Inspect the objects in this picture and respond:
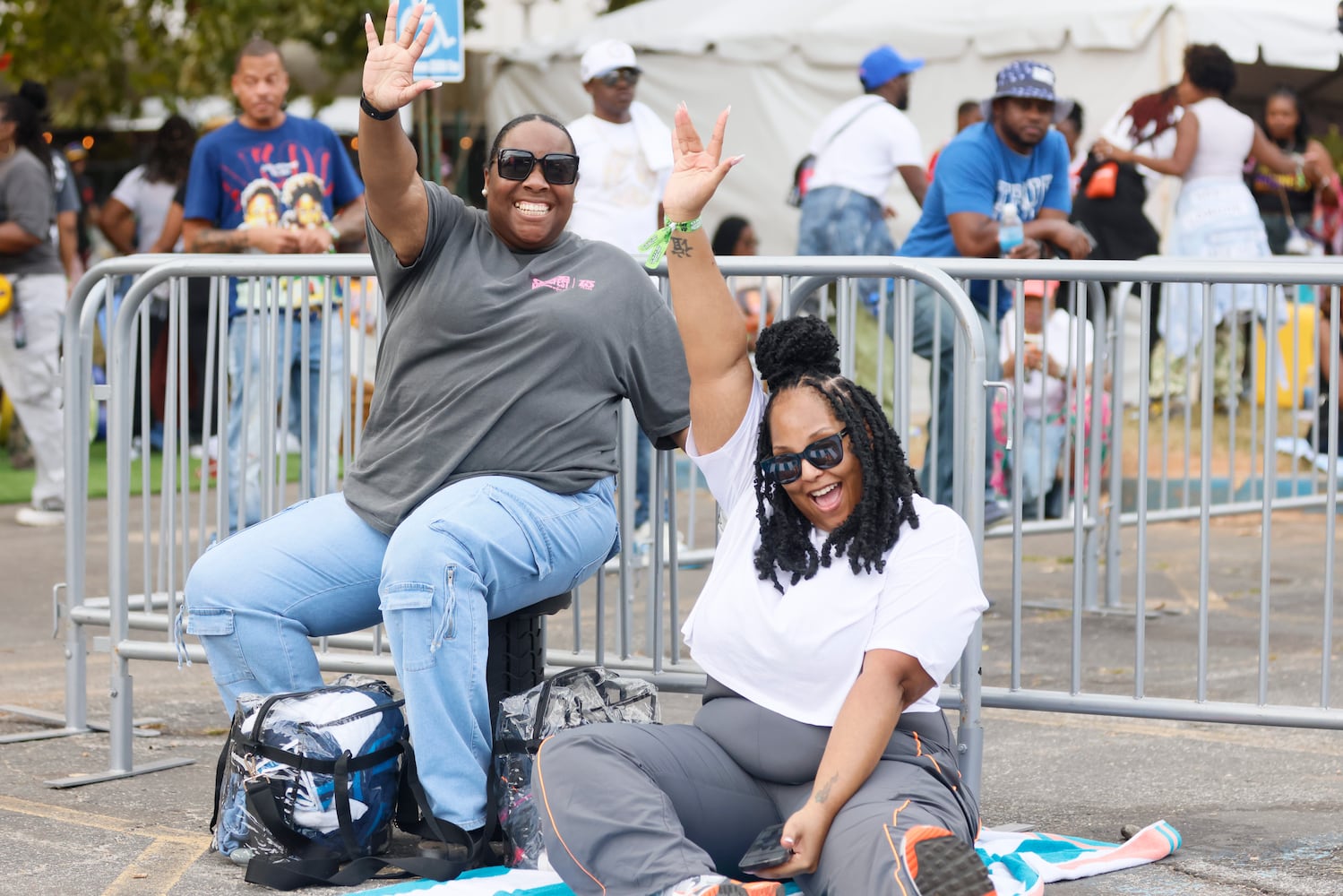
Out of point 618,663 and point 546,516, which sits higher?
point 546,516

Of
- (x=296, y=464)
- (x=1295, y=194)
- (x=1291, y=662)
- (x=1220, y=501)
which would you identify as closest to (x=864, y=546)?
(x=296, y=464)

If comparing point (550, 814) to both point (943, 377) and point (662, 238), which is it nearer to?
point (662, 238)

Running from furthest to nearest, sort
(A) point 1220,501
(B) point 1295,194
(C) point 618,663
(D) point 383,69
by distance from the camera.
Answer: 1. (B) point 1295,194
2. (A) point 1220,501
3. (C) point 618,663
4. (D) point 383,69

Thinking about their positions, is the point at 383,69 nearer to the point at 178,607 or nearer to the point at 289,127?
the point at 178,607

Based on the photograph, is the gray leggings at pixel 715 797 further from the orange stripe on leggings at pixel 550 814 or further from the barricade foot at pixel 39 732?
the barricade foot at pixel 39 732

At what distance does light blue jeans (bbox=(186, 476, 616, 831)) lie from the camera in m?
3.84

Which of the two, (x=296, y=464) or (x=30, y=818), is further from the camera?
(x=296, y=464)

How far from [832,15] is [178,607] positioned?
409 inches

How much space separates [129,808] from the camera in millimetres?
4414

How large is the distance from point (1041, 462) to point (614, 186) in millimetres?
A: 2921

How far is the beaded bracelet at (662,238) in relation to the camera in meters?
3.90

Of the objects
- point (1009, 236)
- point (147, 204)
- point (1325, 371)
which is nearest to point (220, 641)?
point (1009, 236)

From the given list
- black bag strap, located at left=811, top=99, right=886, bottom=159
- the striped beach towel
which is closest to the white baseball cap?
black bag strap, located at left=811, top=99, right=886, bottom=159

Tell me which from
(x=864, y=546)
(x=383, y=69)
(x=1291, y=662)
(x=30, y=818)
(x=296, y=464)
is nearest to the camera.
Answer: (x=864, y=546)
